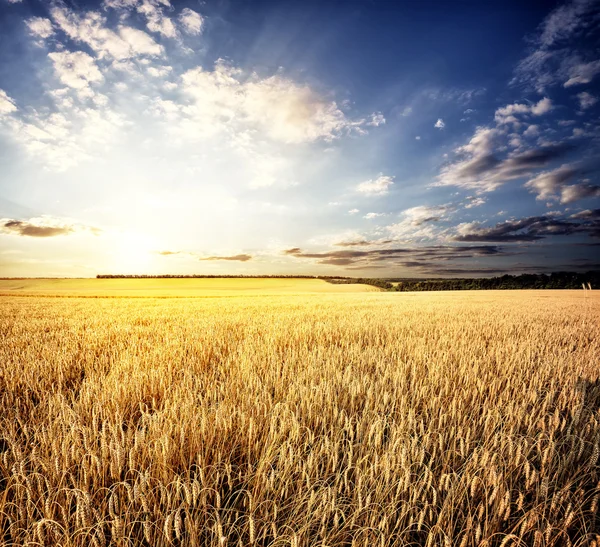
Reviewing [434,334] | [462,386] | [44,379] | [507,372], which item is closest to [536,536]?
[462,386]

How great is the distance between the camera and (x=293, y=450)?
209 centimetres

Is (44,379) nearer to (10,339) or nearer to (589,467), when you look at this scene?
(10,339)

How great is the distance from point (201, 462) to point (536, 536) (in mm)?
1742

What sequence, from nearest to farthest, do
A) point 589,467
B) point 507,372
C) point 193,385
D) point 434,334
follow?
point 589,467, point 193,385, point 507,372, point 434,334

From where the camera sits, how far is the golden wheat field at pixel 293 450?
1.48 m

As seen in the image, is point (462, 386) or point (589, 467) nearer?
point (589, 467)

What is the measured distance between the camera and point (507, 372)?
441 cm

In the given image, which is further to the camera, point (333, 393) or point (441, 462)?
point (333, 393)

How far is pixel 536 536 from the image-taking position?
4.44ft

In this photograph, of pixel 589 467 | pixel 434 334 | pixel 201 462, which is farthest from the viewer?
pixel 434 334

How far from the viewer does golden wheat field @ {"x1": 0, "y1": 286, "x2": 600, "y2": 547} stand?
1.48 meters

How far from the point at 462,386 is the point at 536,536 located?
2525mm

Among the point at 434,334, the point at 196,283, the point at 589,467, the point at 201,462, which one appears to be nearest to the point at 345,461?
the point at 201,462

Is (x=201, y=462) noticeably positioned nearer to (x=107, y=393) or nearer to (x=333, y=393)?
(x=333, y=393)
